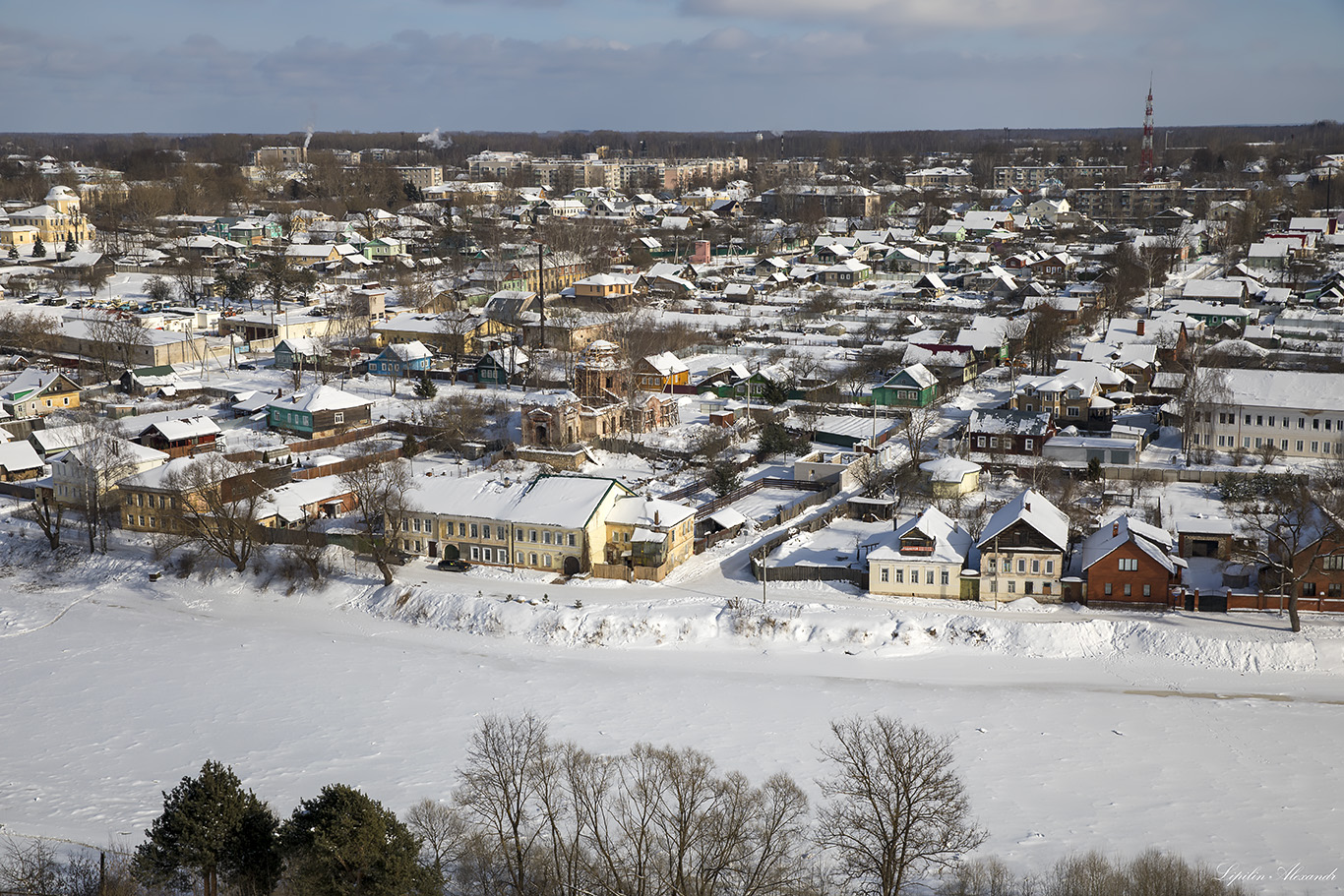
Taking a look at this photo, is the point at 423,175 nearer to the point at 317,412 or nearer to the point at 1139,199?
the point at 1139,199

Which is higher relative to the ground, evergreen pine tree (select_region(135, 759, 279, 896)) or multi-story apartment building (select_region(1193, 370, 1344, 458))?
multi-story apartment building (select_region(1193, 370, 1344, 458))

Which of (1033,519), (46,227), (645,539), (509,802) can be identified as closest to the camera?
(509,802)

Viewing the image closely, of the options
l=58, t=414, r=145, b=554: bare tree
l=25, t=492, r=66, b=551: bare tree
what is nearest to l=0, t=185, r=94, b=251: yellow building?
l=25, t=492, r=66, b=551: bare tree

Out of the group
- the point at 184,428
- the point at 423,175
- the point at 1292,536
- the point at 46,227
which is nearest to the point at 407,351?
the point at 184,428

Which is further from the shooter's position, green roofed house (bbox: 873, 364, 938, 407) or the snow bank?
green roofed house (bbox: 873, 364, 938, 407)

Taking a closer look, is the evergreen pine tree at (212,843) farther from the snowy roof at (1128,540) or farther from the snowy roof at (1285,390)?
the snowy roof at (1285,390)

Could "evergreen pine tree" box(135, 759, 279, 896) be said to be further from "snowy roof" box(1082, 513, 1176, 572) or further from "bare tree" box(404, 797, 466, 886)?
"snowy roof" box(1082, 513, 1176, 572)

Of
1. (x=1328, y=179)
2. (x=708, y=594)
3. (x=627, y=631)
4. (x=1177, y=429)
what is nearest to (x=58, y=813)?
(x=627, y=631)

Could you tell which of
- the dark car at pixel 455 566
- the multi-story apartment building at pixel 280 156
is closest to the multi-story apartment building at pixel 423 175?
the multi-story apartment building at pixel 280 156
